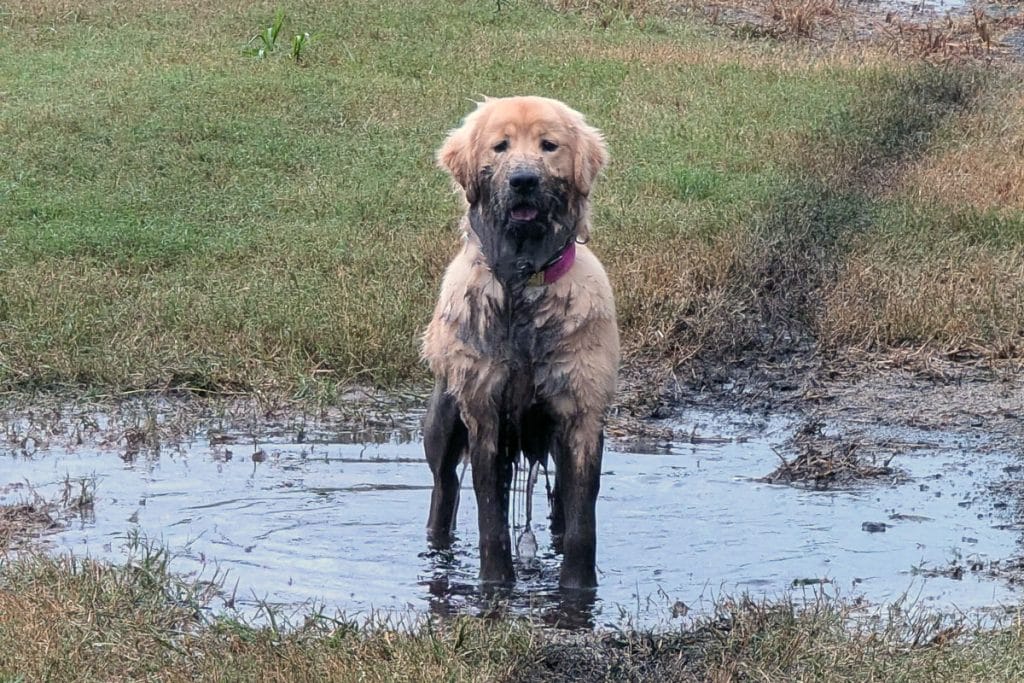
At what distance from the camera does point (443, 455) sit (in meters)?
5.62

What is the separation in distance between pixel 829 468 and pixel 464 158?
7.11ft

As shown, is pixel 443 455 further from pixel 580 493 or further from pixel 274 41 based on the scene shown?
pixel 274 41

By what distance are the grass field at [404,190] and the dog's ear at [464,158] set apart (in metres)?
2.28

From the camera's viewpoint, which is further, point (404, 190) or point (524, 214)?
point (404, 190)

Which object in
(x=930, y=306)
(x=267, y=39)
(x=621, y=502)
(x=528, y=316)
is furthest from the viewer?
(x=267, y=39)

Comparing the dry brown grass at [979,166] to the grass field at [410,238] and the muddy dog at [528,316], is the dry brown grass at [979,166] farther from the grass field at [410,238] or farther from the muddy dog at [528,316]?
the muddy dog at [528,316]

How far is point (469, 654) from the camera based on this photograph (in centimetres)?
441

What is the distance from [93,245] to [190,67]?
4.65 meters

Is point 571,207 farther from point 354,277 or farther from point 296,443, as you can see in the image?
point 354,277

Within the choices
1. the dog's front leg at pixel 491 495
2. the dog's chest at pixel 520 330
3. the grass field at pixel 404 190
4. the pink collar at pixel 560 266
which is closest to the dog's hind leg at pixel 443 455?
the dog's front leg at pixel 491 495

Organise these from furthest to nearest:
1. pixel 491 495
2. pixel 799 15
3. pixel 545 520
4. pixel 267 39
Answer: pixel 799 15
pixel 267 39
pixel 545 520
pixel 491 495

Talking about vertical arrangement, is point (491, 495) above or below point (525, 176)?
below

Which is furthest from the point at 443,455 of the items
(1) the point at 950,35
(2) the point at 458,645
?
(1) the point at 950,35

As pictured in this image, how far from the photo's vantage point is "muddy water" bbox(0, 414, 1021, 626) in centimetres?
530
